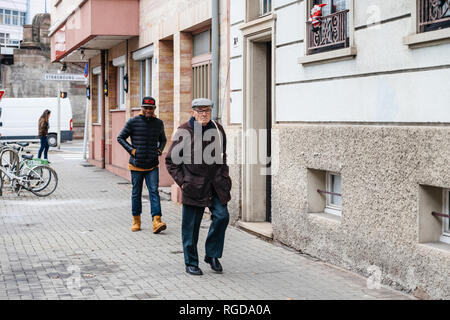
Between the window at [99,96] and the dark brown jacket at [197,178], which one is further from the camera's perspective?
the window at [99,96]

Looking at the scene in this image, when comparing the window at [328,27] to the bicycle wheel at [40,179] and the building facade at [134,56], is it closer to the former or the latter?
the building facade at [134,56]

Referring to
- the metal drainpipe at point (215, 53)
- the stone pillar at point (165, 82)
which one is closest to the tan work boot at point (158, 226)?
the metal drainpipe at point (215, 53)

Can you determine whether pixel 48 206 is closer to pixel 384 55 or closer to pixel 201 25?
pixel 201 25

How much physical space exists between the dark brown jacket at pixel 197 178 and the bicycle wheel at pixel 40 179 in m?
8.70

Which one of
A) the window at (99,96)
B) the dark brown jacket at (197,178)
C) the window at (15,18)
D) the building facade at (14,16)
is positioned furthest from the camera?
the window at (15,18)

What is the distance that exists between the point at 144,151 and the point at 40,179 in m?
5.86

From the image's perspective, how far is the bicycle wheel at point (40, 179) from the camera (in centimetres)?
1573

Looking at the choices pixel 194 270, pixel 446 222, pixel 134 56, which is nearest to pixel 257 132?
pixel 194 270

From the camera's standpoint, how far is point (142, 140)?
10.7 m

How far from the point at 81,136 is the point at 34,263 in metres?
43.0

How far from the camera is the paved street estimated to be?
270 inches

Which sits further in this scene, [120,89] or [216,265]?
[120,89]

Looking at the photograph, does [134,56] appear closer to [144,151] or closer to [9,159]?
[9,159]
